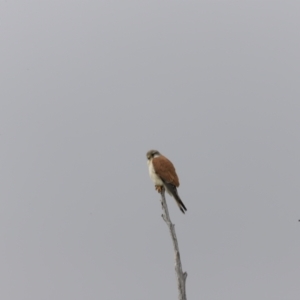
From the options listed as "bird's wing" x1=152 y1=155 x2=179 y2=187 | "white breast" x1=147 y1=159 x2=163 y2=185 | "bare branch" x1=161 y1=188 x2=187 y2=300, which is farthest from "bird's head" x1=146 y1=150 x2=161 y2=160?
"bare branch" x1=161 y1=188 x2=187 y2=300

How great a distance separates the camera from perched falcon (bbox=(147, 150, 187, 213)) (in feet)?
47.8

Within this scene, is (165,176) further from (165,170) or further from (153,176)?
(153,176)

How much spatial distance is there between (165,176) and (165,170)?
0.41 ft

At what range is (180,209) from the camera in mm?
14492

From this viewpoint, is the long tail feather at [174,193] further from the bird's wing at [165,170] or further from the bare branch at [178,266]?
the bare branch at [178,266]

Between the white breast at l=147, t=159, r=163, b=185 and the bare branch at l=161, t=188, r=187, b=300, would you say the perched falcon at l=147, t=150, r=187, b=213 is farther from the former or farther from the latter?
the bare branch at l=161, t=188, r=187, b=300

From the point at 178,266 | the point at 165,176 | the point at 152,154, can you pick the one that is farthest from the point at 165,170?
the point at 178,266

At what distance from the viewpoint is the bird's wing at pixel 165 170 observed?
14625mm

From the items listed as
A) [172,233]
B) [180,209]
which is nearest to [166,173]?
[180,209]

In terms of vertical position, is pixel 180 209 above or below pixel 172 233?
above

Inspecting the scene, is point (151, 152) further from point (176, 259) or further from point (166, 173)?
point (176, 259)

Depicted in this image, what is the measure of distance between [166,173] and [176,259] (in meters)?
2.23

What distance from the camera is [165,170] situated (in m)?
14.7

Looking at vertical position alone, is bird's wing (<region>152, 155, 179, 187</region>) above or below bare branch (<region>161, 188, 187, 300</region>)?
above
